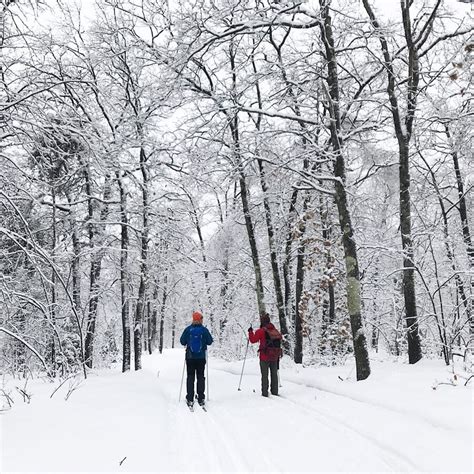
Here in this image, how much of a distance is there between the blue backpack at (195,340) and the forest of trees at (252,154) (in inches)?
105

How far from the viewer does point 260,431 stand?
700cm

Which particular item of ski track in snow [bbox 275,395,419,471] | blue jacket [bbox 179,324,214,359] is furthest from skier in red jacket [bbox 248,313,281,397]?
ski track in snow [bbox 275,395,419,471]

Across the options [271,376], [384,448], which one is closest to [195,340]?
[271,376]

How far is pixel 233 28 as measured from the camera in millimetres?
10211

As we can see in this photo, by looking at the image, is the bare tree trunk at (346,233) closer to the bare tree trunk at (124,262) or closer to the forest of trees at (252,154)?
the forest of trees at (252,154)

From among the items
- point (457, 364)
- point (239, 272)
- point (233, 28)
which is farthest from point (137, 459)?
point (239, 272)

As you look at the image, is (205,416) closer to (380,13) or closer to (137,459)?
(137,459)

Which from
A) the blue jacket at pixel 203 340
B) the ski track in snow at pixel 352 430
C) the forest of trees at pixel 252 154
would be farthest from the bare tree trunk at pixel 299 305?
the ski track in snow at pixel 352 430

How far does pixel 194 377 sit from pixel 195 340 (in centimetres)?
83

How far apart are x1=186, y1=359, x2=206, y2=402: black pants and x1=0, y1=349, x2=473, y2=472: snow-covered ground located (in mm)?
394

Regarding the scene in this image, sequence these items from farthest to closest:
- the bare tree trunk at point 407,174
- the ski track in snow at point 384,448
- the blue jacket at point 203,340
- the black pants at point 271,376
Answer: the bare tree trunk at point 407,174 < the black pants at point 271,376 < the blue jacket at point 203,340 < the ski track in snow at point 384,448

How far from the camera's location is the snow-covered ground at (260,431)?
502 centimetres

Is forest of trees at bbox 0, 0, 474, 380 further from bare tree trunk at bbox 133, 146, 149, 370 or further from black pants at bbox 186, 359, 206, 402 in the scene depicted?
black pants at bbox 186, 359, 206, 402

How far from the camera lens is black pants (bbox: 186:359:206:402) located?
10.0m
